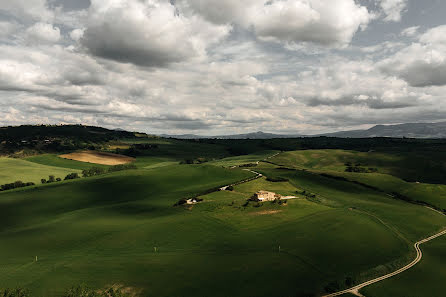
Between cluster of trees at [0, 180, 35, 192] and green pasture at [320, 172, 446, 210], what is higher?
green pasture at [320, 172, 446, 210]

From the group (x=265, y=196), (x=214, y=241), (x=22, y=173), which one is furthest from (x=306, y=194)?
(x=22, y=173)

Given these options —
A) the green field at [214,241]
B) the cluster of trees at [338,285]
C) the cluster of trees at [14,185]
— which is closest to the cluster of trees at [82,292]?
the green field at [214,241]

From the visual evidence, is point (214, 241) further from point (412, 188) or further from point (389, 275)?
point (412, 188)

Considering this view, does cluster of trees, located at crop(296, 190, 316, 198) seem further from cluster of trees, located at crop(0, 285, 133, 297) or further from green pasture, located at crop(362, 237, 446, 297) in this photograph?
cluster of trees, located at crop(0, 285, 133, 297)

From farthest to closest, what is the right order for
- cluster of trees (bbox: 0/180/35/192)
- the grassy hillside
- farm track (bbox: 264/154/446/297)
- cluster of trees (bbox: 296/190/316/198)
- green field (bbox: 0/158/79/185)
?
1. green field (bbox: 0/158/79/185)
2. cluster of trees (bbox: 0/180/35/192)
3. cluster of trees (bbox: 296/190/316/198)
4. the grassy hillside
5. farm track (bbox: 264/154/446/297)

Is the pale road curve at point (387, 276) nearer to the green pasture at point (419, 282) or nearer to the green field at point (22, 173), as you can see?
the green pasture at point (419, 282)

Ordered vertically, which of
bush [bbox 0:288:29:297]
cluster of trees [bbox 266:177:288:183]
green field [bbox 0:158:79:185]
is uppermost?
cluster of trees [bbox 266:177:288:183]

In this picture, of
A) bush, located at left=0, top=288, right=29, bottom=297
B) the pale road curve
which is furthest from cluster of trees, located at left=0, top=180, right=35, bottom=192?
the pale road curve

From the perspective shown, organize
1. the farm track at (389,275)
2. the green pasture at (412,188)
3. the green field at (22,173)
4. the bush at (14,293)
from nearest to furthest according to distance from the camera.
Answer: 1. the bush at (14,293)
2. the farm track at (389,275)
3. the green pasture at (412,188)
4. the green field at (22,173)

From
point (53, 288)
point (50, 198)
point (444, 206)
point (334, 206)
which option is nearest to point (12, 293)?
point (53, 288)
